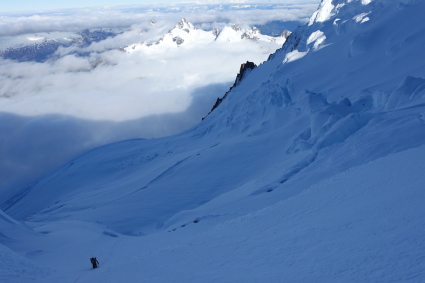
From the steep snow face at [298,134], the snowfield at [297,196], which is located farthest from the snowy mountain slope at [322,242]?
the steep snow face at [298,134]

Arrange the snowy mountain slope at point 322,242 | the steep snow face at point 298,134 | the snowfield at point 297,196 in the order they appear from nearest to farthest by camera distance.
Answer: the snowy mountain slope at point 322,242
the snowfield at point 297,196
the steep snow face at point 298,134

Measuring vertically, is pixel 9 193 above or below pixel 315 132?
above

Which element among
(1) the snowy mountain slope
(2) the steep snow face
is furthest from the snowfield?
(2) the steep snow face

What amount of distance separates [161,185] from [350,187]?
76.1ft

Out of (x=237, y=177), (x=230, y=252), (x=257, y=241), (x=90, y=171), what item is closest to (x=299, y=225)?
(x=257, y=241)

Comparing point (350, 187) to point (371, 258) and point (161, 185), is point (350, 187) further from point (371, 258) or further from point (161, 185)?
point (161, 185)

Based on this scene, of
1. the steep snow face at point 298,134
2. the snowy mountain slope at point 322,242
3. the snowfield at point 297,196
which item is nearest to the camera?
the snowy mountain slope at point 322,242

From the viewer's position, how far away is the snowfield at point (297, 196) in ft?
22.0

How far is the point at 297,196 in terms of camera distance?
38.0 ft

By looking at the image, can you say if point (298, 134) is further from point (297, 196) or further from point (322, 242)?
point (322, 242)

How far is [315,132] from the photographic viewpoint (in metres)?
22.5

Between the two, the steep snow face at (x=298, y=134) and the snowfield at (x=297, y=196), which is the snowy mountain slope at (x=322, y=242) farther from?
the steep snow face at (x=298, y=134)

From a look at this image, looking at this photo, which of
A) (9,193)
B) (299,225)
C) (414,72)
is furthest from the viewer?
(9,193)

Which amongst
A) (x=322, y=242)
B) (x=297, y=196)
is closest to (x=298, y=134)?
(x=297, y=196)
